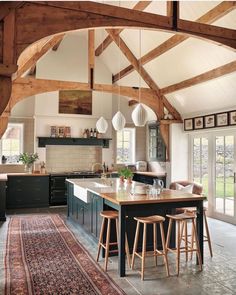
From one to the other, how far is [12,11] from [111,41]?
17.7 ft

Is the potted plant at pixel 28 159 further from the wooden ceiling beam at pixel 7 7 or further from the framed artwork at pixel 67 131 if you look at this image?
the wooden ceiling beam at pixel 7 7

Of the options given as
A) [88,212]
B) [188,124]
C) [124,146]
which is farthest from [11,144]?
[188,124]

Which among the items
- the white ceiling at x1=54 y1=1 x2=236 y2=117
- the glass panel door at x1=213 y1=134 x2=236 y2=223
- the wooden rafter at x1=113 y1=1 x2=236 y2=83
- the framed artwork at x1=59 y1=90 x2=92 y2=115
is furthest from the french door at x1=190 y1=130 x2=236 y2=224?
→ the framed artwork at x1=59 y1=90 x2=92 y2=115

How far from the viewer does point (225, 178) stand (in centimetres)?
675

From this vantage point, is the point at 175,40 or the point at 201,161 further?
the point at 201,161

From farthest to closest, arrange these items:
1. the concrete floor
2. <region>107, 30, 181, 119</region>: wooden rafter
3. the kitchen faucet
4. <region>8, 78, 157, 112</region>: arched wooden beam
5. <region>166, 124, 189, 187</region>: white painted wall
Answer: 1. the kitchen faucet
2. <region>166, 124, 189, 187</region>: white painted wall
3. <region>107, 30, 181, 119</region>: wooden rafter
4. <region>8, 78, 157, 112</region>: arched wooden beam
5. the concrete floor

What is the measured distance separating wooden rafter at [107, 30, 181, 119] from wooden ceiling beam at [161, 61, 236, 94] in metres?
0.34

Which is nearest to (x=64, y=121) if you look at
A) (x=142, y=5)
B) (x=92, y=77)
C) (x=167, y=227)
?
(x=92, y=77)

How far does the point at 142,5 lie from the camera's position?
5965 mm

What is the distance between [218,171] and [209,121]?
1.22m

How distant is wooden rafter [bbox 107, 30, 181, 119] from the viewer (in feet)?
24.6

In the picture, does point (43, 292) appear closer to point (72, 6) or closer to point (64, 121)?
point (72, 6)

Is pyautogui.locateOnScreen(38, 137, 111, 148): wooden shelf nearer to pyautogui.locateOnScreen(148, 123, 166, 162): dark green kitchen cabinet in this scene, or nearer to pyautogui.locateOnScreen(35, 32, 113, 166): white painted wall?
pyautogui.locateOnScreen(35, 32, 113, 166): white painted wall

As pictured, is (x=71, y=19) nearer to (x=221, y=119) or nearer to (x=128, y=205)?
(x=128, y=205)
